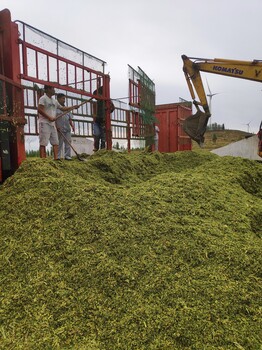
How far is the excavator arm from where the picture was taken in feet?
23.1

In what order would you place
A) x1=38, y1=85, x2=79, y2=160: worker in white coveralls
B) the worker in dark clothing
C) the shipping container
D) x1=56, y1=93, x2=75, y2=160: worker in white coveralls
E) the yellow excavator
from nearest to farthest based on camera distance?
x1=38, y1=85, x2=79, y2=160: worker in white coveralls → x1=56, y1=93, x2=75, y2=160: worker in white coveralls → the worker in dark clothing → the yellow excavator → the shipping container

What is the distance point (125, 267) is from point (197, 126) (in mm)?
6377

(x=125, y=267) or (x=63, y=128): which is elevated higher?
(x=63, y=128)

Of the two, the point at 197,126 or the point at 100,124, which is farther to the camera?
the point at 197,126

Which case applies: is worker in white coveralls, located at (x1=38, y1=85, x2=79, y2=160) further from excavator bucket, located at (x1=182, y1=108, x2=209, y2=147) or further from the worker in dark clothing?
excavator bucket, located at (x1=182, y1=108, x2=209, y2=147)

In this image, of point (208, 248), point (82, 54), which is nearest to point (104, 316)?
point (208, 248)

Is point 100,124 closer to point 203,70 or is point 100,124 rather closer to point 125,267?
point 203,70

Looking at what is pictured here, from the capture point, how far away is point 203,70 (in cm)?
771

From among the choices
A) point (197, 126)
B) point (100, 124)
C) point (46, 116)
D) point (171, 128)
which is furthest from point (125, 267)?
point (171, 128)

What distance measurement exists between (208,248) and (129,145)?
18.9 ft

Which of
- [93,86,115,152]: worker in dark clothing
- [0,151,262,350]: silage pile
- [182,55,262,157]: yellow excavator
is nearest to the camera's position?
[0,151,262,350]: silage pile

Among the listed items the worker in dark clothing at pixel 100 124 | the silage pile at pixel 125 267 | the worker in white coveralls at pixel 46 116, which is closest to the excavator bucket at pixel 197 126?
the worker in dark clothing at pixel 100 124

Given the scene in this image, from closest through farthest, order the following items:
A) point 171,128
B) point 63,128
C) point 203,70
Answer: point 63,128 → point 203,70 → point 171,128

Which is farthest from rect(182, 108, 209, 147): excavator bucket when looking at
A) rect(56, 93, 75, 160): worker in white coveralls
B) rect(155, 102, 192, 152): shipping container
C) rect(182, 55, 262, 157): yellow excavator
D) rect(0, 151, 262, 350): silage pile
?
rect(0, 151, 262, 350): silage pile
